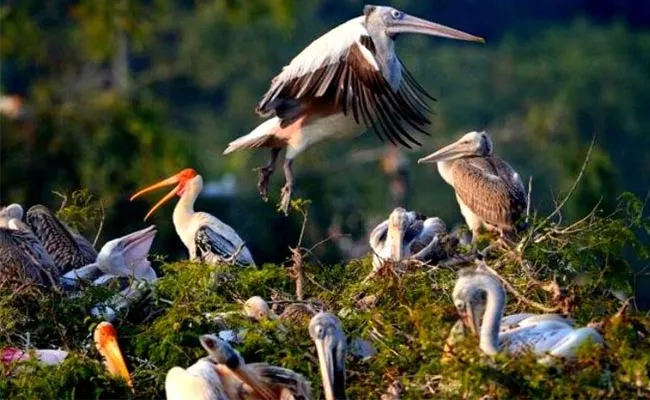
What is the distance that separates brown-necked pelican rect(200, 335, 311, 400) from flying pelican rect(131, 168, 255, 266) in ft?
8.70

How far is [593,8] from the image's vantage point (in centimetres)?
6297

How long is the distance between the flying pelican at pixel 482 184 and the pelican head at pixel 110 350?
2.27 m

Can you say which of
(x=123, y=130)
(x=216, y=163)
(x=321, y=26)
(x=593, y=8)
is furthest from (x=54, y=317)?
(x=593, y=8)

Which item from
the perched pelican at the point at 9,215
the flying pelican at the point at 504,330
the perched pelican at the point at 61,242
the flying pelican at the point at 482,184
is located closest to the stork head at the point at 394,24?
the flying pelican at the point at 482,184

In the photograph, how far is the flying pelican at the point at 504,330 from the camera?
870cm

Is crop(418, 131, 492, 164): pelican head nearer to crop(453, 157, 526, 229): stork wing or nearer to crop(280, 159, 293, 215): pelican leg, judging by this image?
crop(453, 157, 526, 229): stork wing

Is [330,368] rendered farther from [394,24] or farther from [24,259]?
[394,24]

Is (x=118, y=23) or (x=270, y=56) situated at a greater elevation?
(x=118, y=23)

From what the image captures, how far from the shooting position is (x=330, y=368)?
8.88m

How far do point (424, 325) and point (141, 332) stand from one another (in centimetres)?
148

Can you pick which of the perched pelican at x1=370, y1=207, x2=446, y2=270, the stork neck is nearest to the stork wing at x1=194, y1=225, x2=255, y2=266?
the perched pelican at x1=370, y1=207, x2=446, y2=270

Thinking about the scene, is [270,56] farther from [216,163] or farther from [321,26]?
[216,163]

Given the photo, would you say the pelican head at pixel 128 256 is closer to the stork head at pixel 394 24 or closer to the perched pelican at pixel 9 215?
the perched pelican at pixel 9 215

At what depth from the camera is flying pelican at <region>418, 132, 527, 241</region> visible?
11.7m
